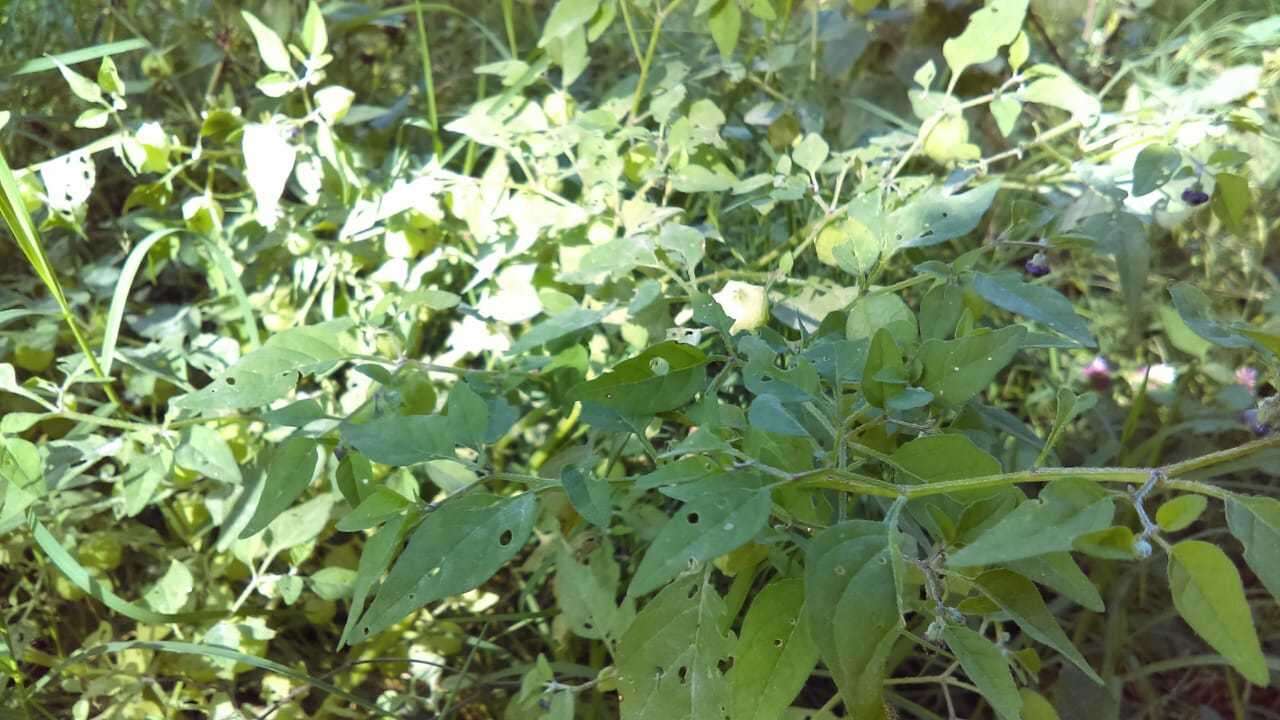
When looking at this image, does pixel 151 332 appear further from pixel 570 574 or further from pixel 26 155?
pixel 570 574

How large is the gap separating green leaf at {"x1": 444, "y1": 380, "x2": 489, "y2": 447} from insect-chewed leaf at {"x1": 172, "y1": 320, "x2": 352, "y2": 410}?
0.21m

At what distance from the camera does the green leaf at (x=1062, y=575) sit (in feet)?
2.16

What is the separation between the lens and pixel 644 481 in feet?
2.28

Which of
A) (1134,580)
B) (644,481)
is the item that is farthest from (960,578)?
(1134,580)

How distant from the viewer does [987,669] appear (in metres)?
0.65

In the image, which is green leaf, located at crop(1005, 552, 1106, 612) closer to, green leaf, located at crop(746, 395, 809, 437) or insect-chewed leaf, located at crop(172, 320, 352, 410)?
green leaf, located at crop(746, 395, 809, 437)

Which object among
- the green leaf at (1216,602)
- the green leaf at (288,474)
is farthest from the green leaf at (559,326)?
the green leaf at (1216,602)

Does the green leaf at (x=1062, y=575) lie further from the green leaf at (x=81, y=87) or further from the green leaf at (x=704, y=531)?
the green leaf at (x=81, y=87)

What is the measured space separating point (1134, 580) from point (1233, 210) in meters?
0.48

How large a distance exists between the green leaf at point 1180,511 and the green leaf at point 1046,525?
0.04m

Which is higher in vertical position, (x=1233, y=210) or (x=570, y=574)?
(x=1233, y=210)

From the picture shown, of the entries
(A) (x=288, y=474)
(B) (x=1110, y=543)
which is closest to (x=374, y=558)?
(A) (x=288, y=474)

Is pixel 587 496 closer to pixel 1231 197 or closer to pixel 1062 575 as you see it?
pixel 1062 575

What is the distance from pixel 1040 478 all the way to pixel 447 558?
396 mm
